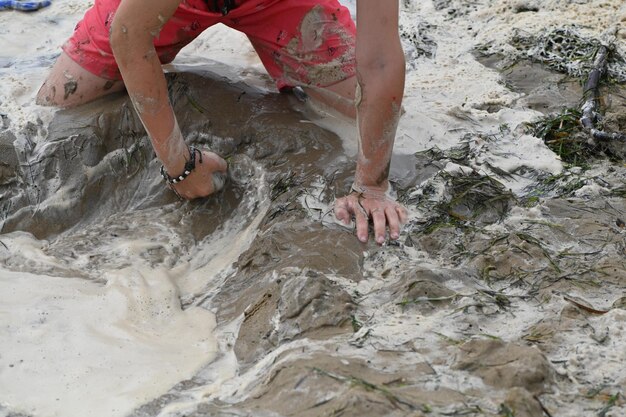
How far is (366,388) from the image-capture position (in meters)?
1.77

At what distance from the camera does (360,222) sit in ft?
9.26

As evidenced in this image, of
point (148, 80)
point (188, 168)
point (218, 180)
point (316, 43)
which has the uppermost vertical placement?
point (148, 80)

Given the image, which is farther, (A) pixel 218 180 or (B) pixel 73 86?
(B) pixel 73 86

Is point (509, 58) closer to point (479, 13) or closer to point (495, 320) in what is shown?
point (479, 13)

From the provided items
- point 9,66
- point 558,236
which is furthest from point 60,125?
point 558,236

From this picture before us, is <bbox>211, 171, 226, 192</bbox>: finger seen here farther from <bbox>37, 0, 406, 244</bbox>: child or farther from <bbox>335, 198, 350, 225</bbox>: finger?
<bbox>335, 198, 350, 225</bbox>: finger

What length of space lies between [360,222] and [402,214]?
183mm

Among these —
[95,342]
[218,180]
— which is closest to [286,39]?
[218,180]

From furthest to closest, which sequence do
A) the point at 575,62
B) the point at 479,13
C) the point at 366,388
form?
the point at 479,13, the point at 575,62, the point at 366,388

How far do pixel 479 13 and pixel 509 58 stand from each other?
69 cm

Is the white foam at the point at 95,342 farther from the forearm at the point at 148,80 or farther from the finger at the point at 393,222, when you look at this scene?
the finger at the point at 393,222

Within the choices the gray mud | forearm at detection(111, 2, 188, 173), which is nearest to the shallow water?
the gray mud

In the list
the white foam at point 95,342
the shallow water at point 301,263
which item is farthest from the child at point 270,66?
the white foam at point 95,342

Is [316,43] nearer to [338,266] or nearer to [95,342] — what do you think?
[338,266]
